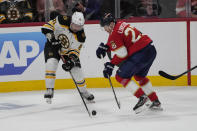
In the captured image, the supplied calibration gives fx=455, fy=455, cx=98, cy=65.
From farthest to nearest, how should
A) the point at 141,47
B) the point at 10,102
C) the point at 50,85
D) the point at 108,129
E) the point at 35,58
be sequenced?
the point at 35,58
the point at 10,102
the point at 50,85
the point at 141,47
the point at 108,129

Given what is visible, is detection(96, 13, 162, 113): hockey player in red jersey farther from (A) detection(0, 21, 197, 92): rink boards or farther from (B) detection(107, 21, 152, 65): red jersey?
(A) detection(0, 21, 197, 92): rink boards

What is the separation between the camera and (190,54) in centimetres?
642

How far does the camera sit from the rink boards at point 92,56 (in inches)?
250

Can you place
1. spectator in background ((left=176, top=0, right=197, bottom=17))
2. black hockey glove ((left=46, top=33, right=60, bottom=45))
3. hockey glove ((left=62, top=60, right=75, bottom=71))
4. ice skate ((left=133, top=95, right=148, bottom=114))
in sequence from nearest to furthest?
ice skate ((left=133, top=95, right=148, bottom=114)), hockey glove ((left=62, top=60, right=75, bottom=71)), black hockey glove ((left=46, top=33, right=60, bottom=45)), spectator in background ((left=176, top=0, right=197, bottom=17))

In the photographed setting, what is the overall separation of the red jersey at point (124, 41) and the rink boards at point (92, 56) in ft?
5.93

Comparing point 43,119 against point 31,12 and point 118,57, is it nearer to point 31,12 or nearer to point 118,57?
point 118,57

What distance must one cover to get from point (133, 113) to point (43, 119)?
3.07 ft

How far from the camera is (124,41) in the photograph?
181 inches

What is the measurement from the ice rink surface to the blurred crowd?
106 centimetres

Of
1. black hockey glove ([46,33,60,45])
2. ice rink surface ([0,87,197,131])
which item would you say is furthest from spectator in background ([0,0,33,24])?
black hockey glove ([46,33,60,45])

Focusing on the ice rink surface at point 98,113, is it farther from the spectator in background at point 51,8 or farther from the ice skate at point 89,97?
the spectator in background at point 51,8

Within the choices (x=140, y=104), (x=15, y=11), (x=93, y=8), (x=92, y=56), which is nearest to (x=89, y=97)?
(x=140, y=104)

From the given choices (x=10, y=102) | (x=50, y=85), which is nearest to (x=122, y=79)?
(x=50, y=85)

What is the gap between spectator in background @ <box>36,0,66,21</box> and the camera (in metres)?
6.44
